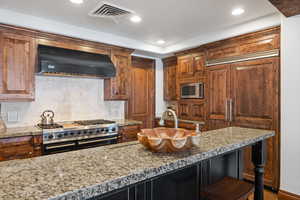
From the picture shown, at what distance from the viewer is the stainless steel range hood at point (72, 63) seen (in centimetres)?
273

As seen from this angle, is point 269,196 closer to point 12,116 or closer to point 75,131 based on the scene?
point 75,131

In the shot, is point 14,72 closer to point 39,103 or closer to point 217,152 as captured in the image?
point 39,103

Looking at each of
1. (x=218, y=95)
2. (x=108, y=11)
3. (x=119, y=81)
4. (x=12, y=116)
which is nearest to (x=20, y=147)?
(x=12, y=116)

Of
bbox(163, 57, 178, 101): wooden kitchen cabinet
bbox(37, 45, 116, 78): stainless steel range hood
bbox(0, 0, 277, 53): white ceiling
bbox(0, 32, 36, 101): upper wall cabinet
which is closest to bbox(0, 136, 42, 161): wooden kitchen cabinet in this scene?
bbox(0, 32, 36, 101): upper wall cabinet

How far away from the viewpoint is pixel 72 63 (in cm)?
296

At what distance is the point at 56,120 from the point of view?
3.31 m

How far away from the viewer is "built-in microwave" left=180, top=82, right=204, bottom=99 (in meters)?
3.76

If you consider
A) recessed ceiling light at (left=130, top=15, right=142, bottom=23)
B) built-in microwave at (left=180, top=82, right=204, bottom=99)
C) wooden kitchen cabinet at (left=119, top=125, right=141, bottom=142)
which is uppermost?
recessed ceiling light at (left=130, top=15, right=142, bottom=23)

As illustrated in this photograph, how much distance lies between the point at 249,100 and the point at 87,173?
2895mm

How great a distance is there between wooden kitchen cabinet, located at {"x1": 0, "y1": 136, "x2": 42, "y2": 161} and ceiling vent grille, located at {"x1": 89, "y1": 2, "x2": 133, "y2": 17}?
1839 millimetres

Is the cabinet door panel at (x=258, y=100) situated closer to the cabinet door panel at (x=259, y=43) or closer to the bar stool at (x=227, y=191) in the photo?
the cabinet door panel at (x=259, y=43)

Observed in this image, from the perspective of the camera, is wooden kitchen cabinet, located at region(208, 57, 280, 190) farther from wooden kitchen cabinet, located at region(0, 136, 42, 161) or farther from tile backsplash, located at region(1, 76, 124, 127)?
wooden kitchen cabinet, located at region(0, 136, 42, 161)

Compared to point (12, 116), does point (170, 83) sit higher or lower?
higher

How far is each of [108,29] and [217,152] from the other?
291cm
